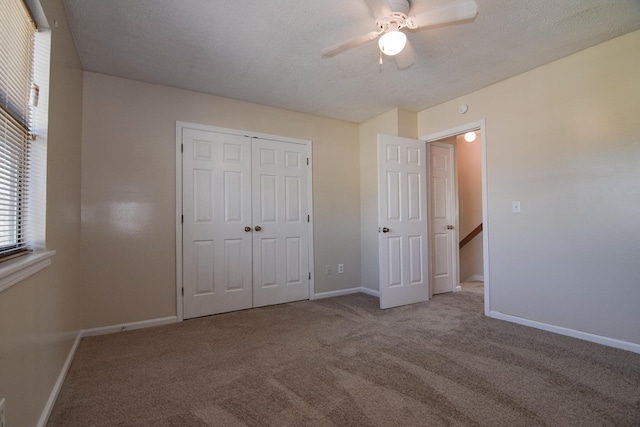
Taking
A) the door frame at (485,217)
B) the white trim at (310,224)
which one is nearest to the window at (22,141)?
the white trim at (310,224)

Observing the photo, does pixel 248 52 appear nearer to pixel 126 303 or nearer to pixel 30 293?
pixel 30 293

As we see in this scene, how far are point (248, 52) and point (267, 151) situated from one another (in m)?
1.32

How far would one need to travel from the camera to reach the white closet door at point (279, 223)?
3.71 meters

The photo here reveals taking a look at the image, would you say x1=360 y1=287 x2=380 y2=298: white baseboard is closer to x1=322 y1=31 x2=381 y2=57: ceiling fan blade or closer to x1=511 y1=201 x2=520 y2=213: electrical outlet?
x1=511 y1=201 x2=520 y2=213: electrical outlet

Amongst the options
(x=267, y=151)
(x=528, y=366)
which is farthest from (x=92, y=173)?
(x=528, y=366)

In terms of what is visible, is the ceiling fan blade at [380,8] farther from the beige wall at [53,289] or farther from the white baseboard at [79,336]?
the white baseboard at [79,336]

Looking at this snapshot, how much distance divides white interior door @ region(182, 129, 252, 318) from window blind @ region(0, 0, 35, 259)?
5.56 ft

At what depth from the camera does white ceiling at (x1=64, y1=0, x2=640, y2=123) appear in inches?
82.4

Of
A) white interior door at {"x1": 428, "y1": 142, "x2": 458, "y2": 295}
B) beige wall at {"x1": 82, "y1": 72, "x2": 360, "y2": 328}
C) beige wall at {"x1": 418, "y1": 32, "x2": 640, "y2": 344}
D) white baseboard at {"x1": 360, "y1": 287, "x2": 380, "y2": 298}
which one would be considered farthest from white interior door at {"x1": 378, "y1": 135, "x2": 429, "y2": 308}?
beige wall at {"x1": 82, "y1": 72, "x2": 360, "y2": 328}

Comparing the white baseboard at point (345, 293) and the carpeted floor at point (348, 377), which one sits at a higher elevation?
the white baseboard at point (345, 293)

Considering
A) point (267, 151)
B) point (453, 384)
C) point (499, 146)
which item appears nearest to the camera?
point (453, 384)

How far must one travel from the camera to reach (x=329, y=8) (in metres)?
2.08

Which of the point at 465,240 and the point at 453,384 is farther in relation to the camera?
the point at 465,240

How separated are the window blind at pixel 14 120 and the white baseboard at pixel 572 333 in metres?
3.79
